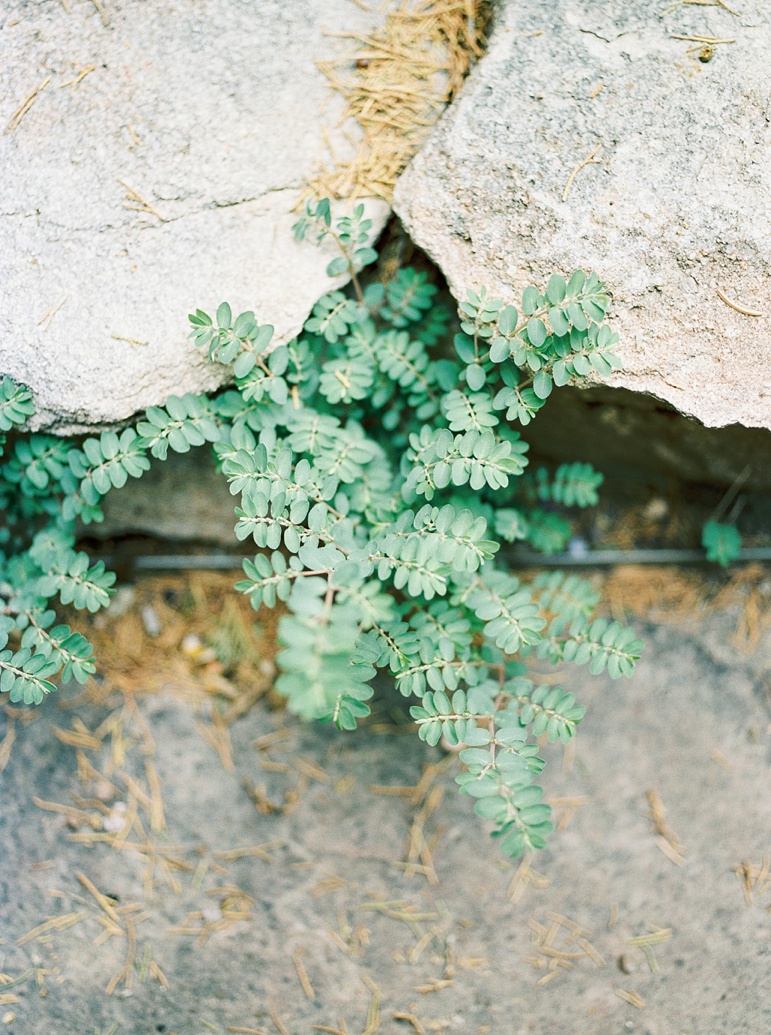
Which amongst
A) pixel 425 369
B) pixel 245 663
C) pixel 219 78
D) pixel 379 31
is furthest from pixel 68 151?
pixel 245 663

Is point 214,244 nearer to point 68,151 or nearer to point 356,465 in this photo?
point 68,151

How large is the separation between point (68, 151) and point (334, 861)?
239 cm

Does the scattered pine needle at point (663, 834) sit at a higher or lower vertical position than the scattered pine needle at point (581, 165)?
lower

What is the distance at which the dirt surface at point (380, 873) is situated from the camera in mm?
2316

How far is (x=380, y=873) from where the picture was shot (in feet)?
8.09

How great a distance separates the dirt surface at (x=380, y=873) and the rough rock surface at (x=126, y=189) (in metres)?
1.29

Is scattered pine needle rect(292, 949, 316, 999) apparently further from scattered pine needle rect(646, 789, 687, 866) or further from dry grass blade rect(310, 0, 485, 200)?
dry grass blade rect(310, 0, 485, 200)

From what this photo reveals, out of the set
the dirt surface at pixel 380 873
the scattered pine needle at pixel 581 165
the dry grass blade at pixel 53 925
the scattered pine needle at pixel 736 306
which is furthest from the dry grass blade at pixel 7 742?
the scattered pine needle at pixel 736 306

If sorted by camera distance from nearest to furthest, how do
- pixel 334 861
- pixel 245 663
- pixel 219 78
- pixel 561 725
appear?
pixel 561 725 → pixel 219 78 → pixel 334 861 → pixel 245 663

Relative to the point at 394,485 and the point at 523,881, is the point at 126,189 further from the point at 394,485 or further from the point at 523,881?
the point at 523,881

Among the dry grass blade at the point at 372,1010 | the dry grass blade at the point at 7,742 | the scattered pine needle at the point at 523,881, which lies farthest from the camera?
the dry grass blade at the point at 7,742

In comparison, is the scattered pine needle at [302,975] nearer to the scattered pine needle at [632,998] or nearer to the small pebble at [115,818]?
the small pebble at [115,818]

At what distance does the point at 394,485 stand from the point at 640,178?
1.08 m

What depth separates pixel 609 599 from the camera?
2.74 meters
